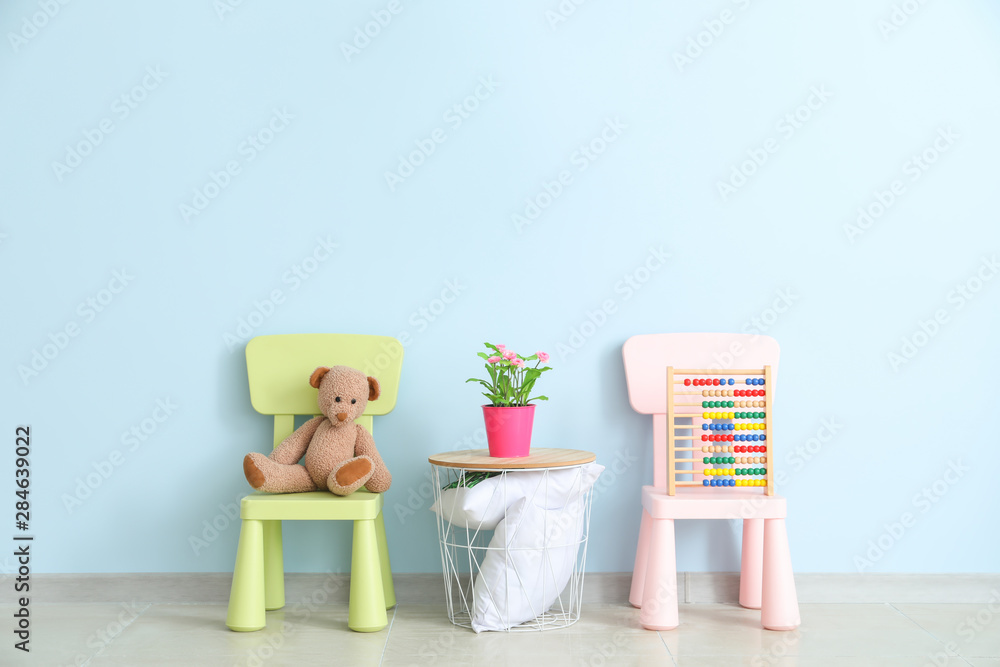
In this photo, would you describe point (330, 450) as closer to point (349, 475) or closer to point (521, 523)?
point (349, 475)

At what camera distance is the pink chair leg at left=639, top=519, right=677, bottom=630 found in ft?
7.23

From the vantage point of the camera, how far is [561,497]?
7.48ft

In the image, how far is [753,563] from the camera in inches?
96.1

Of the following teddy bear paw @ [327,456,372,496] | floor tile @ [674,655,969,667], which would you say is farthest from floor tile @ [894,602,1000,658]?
teddy bear paw @ [327,456,372,496]

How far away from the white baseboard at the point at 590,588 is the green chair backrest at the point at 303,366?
518 millimetres

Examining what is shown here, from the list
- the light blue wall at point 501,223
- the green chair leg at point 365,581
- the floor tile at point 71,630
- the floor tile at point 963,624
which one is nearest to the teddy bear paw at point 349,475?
the green chair leg at point 365,581

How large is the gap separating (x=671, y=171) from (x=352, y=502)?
1512 millimetres

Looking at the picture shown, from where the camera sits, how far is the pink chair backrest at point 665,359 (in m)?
2.52

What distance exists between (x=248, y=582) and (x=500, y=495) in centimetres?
77

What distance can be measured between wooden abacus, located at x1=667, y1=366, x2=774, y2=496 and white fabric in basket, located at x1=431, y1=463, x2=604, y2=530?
333mm

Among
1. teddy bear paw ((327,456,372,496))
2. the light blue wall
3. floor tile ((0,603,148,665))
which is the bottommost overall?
floor tile ((0,603,148,665))

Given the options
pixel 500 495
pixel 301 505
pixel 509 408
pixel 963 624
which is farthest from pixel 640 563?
pixel 301 505

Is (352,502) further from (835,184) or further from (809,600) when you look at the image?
(835,184)

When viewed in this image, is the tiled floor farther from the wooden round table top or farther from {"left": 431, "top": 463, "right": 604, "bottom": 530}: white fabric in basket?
the wooden round table top
